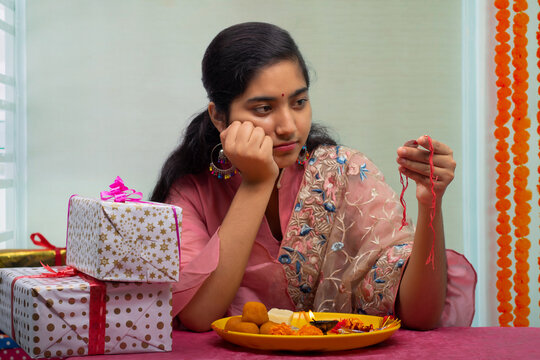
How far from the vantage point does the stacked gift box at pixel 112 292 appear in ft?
3.04

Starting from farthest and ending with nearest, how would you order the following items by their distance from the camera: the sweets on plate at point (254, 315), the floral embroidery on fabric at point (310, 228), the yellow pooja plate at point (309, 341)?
the floral embroidery on fabric at point (310, 228) → the sweets on plate at point (254, 315) → the yellow pooja plate at point (309, 341)

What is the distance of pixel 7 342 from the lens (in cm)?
111

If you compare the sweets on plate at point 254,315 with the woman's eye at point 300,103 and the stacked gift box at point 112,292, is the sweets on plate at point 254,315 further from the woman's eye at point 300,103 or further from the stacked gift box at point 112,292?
the woman's eye at point 300,103

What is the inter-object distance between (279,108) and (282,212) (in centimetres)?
Result: 28

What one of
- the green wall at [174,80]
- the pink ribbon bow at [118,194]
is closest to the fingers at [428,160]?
the pink ribbon bow at [118,194]

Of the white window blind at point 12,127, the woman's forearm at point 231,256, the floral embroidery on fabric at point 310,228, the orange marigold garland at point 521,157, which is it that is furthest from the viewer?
the white window blind at point 12,127

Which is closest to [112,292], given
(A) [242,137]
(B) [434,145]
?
(A) [242,137]

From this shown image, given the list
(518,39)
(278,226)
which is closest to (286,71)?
(278,226)

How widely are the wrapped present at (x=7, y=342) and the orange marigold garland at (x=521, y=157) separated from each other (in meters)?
1.58

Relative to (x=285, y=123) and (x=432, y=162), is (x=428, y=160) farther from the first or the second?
(x=285, y=123)

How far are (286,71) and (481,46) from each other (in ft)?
3.83

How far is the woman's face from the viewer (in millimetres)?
1364

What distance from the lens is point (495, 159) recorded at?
213cm

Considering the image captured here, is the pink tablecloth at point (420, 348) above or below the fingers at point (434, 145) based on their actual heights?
below
